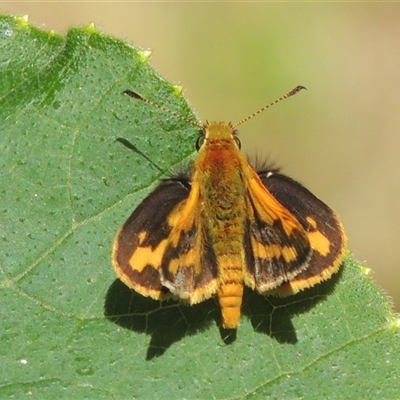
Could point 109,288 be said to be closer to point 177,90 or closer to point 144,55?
point 177,90

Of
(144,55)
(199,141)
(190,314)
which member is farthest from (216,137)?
(190,314)

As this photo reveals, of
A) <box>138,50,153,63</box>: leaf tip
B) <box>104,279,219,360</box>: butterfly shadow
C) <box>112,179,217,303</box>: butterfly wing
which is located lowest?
<box>104,279,219,360</box>: butterfly shadow

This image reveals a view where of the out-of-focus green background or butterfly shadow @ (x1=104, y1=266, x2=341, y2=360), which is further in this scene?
the out-of-focus green background

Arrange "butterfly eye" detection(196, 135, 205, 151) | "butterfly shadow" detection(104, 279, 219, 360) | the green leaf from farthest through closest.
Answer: "butterfly eye" detection(196, 135, 205, 151), "butterfly shadow" detection(104, 279, 219, 360), the green leaf

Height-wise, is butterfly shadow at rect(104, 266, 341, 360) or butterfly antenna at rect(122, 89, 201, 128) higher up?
butterfly antenna at rect(122, 89, 201, 128)

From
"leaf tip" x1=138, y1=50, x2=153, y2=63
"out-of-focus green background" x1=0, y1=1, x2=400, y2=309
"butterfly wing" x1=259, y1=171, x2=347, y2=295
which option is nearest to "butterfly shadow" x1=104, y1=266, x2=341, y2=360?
"butterfly wing" x1=259, y1=171, x2=347, y2=295

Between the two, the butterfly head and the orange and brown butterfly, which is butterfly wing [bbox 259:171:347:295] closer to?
the orange and brown butterfly
